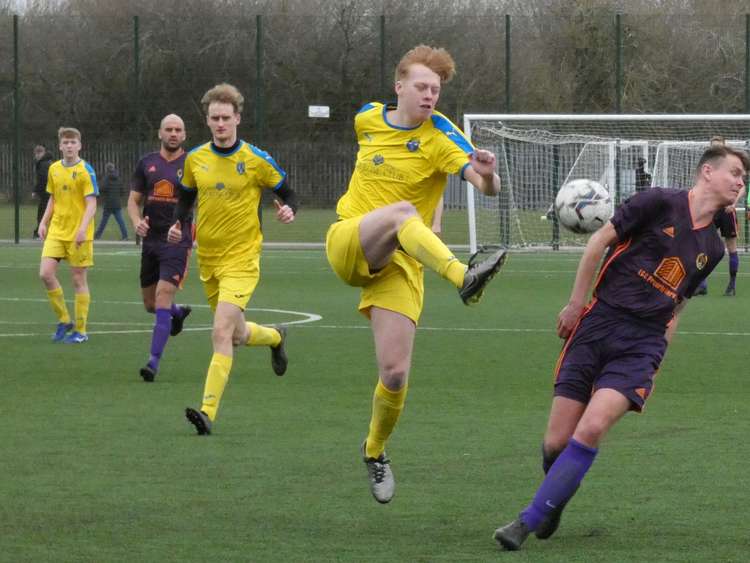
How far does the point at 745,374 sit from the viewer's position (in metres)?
12.3

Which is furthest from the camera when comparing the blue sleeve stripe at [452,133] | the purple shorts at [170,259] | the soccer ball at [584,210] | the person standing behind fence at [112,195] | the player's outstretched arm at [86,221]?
the person standing behind fence at [112,195]

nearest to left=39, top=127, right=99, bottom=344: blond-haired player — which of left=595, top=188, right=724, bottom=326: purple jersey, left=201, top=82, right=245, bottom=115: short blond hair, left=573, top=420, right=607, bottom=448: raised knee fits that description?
left=201, top=82, right=245, bottom=115: short blond hair

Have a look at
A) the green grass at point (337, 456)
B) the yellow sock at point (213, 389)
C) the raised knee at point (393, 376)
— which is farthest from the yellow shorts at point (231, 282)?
the raised knee at point (393, 376)

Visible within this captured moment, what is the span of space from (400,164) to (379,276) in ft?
1.79

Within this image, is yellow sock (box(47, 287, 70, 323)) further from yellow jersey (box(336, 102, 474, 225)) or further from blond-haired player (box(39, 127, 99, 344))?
yellow jersey (box(336, 102, 474, 225))

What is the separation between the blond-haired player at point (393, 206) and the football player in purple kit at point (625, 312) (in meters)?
0.98

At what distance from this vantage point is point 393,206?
6.99 metres

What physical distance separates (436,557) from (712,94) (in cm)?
3569

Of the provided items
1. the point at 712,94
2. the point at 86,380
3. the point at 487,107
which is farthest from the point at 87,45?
the point at 86,380

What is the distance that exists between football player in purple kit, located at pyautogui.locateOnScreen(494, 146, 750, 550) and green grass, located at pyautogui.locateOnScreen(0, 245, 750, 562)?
0.35 meters

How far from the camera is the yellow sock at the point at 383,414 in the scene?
739 cm

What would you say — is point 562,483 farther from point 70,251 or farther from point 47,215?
point 47,215

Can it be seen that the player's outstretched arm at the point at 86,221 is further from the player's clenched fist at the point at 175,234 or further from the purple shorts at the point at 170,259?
the player's clenched fist at the point at 175,234

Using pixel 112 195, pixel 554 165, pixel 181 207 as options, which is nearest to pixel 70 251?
pixel 181 207
